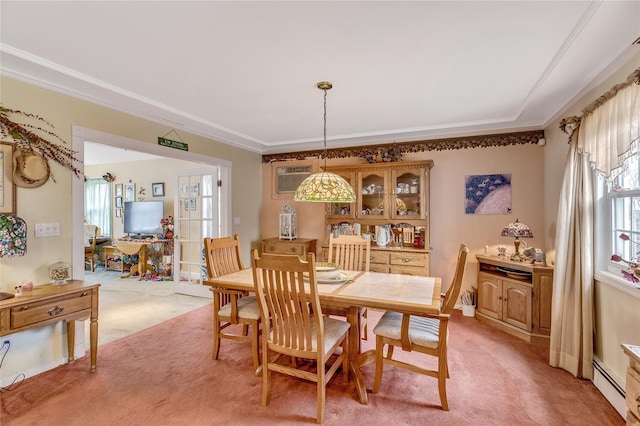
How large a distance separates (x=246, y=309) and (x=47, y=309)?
1398 mm

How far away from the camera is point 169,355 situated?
2697 millimetres

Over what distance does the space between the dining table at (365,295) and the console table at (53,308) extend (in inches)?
37.0

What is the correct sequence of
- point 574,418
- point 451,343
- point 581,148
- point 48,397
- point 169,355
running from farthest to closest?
point 451,343 → point 169,355 → point 581,148 → point 48,397 → point 574,418

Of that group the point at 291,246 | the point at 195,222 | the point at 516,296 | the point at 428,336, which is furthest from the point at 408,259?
the point at 195,222

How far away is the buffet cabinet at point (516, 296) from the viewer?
2883 mm

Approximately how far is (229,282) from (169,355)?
1.01 metres

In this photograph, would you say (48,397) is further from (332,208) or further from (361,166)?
(361,166)

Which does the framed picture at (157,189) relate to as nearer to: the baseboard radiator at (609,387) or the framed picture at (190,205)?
the framed picture at (190,205)

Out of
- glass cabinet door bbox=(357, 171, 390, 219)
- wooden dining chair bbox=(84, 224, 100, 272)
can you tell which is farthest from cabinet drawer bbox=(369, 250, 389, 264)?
wooden dining chair bbox=(84, 224, 100, 272)

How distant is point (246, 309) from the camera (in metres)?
2.48

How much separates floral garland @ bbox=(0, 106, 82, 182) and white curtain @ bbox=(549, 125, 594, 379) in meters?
4.20

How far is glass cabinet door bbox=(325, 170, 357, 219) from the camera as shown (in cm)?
422

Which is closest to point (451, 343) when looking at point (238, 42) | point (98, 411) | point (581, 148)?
point (581, 148)

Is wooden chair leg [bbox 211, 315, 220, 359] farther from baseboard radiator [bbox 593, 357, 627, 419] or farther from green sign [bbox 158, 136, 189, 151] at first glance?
baseboard radiator [bbox 593, 357, 627, 419]
